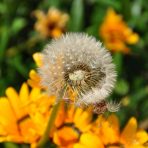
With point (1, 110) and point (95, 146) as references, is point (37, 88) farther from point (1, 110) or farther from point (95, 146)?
point (95, 146)

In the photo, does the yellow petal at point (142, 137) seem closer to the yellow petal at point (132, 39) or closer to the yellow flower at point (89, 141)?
the yellow flower at point (89, 141)

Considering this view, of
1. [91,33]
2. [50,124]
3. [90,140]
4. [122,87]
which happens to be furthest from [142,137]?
[91,33]

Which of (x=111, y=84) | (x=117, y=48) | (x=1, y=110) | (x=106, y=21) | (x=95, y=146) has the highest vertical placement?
(x=106, y=21)

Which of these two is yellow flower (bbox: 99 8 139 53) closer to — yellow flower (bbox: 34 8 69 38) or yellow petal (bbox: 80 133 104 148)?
yellow flower (bbox: 34 8 69 38)

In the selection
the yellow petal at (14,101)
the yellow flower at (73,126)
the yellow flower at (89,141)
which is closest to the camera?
the yellow flower at (89,141)

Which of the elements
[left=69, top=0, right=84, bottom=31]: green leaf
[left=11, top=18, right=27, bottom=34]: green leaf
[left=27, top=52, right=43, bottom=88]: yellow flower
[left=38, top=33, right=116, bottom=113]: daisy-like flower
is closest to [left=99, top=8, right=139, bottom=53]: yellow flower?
[left=69, top=0, right=84, bottom=31]: green leaf

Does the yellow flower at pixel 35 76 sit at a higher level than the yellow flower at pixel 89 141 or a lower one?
higher

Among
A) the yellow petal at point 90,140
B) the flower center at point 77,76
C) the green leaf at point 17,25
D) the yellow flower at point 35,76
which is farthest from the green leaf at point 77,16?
the flower center at point 77,76

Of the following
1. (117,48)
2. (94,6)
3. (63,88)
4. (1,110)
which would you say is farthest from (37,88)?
(94,6)
